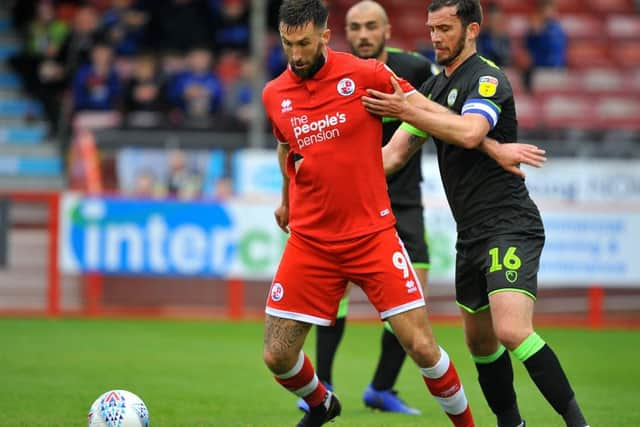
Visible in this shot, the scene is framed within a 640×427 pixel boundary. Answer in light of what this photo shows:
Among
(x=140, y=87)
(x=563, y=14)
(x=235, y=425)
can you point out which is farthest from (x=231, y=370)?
(x=563, y=14)

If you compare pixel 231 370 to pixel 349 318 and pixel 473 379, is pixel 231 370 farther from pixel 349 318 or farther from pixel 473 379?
pixel 349 318

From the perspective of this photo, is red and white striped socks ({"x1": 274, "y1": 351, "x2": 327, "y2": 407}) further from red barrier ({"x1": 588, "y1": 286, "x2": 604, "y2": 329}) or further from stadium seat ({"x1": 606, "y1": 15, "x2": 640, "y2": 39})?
stadium seat ({"x1": 606, "y1": 15, "x2": 640, "y2": 39})

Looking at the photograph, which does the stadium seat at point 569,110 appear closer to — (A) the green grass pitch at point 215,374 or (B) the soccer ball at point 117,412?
(A) the green grass pitch at point 215,374

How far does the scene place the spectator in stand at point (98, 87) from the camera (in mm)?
16859

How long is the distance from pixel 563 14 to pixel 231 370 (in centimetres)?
1264

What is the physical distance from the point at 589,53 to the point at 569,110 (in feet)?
7.63

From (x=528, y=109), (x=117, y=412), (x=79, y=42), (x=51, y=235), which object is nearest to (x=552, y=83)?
(x=528, y=109)

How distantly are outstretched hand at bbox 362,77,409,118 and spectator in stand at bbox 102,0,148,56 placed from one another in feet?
41.1

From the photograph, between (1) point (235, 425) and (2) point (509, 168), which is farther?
(1) point (235, 425)

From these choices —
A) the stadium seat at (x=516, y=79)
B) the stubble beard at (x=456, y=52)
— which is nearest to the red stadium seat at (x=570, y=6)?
the stadium seat at (x=516, y=79)

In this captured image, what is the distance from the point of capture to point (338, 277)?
6207mm

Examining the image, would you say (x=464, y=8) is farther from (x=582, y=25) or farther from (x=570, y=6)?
(x=570, y=6)

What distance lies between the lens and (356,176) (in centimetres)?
608

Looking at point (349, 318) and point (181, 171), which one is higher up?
point (181, 171)
